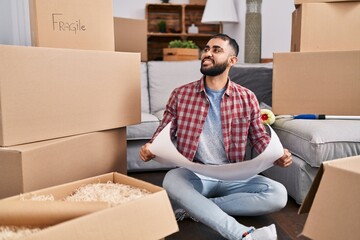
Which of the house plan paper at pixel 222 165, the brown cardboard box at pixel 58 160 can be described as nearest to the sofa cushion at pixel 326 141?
the house plan paper at pixel 222 165

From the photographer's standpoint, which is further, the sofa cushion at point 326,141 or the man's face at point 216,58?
the sofa cushion at point 326,141

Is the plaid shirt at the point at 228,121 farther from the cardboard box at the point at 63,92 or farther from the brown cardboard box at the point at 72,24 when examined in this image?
the brown cardboard box at the point at 72,24

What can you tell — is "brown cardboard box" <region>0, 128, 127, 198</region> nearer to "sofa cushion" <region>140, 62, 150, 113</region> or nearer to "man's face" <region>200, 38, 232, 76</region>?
"man's face" <region>200, 38, 232, 76</region>

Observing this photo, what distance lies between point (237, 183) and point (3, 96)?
0.84 meters

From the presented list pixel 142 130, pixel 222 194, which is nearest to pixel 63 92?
pixel 222 194

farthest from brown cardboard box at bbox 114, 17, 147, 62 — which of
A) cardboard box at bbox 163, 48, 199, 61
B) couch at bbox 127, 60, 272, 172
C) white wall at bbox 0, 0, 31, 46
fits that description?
white wall at bbox 0, 0, 31, 46

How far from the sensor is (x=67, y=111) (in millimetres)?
1190

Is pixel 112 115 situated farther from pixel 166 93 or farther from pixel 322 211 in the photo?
pixel 166 93

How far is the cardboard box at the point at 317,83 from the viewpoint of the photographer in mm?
1422

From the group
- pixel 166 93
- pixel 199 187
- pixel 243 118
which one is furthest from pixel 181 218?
pixel 166 93

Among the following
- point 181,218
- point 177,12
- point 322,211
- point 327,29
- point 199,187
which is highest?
point 177,12

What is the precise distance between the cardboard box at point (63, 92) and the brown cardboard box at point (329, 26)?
2.13 ft

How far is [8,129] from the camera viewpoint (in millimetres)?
1043

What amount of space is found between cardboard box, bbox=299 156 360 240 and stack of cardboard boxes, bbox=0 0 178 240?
0.30m
